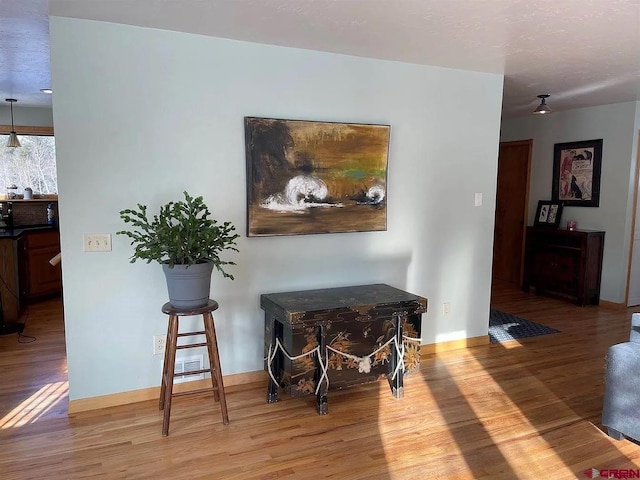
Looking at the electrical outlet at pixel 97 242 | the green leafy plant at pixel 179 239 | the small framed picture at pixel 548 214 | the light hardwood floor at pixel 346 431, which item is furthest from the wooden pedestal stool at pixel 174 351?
the small framed picture at pixel 548 214

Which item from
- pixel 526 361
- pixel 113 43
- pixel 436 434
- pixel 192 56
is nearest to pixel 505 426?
pixel 436 434

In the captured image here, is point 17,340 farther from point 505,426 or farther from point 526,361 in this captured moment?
point 526,361

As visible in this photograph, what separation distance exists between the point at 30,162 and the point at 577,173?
6.86 meters

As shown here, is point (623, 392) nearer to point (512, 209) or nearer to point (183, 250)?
point (183, 250)

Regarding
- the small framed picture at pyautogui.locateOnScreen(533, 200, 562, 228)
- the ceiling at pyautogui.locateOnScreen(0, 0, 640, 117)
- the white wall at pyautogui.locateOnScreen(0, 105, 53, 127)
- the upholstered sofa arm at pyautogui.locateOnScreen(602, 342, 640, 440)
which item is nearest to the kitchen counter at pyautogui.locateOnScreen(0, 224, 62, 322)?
the white wall at pyautogui.locateOnScreen(0, 105, 53, 127)

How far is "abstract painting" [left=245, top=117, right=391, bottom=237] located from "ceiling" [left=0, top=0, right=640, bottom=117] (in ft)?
1.81

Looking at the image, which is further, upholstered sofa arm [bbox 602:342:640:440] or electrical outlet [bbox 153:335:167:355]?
electrical outlet [bbox 153:335:167:355]

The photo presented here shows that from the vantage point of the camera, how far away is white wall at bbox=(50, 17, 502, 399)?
109 inches

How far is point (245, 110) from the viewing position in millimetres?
3102

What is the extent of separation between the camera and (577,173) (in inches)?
228

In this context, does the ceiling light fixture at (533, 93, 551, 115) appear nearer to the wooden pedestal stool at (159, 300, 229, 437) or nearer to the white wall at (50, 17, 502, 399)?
the white wall at (50, 17, 502, 399)

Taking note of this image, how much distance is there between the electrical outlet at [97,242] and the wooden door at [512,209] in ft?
17.6

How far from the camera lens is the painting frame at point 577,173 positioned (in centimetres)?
558

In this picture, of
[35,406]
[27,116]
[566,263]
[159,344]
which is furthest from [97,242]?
[566,263]
